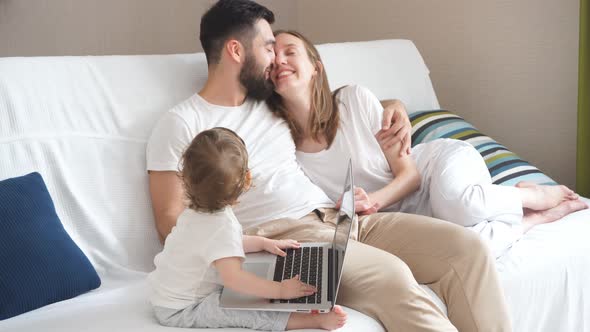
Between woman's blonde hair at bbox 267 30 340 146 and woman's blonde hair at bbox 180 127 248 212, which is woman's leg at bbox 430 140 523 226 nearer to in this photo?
woman's blonde hair at bbox 267 30 340 146

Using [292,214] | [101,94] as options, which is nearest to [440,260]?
[292,214]

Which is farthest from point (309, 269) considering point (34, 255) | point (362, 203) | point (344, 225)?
point (34, 255)

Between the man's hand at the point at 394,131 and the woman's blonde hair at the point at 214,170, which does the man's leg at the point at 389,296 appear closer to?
the woman's blonde hair at the point at 214,170

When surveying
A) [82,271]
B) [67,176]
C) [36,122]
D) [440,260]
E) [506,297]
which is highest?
[36,122]

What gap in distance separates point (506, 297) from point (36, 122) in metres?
1.28

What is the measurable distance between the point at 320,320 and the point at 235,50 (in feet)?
3.21

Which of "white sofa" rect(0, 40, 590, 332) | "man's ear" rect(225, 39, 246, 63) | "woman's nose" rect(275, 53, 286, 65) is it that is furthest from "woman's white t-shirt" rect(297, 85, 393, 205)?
"white sofa" rect(0, 40, 590, 332)

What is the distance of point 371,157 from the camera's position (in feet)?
7.68

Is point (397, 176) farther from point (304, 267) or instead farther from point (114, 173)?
point (114, 173)

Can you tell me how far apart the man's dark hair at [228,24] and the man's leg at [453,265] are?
0.69 metres

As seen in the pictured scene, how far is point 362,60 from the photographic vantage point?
281cm

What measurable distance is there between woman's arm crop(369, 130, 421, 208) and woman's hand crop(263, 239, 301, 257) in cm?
45

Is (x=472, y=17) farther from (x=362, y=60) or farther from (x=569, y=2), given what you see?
(x=362, y=60)

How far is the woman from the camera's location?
2.26 m
